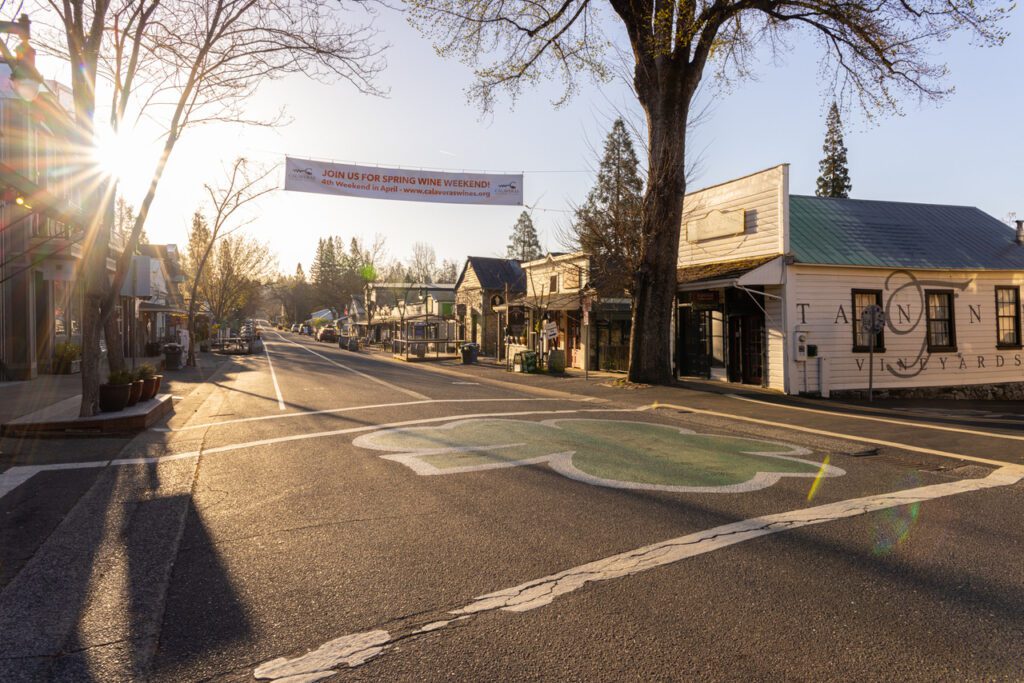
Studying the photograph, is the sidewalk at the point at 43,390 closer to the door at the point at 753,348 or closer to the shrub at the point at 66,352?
the shrub at the point at 66,352

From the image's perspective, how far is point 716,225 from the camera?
19.8 m

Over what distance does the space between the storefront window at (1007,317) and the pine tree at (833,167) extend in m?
38.2

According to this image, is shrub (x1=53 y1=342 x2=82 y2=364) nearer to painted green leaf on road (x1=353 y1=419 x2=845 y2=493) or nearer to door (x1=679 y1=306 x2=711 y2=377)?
painted green leaf on road (x1=353 y1=419 x2=845 y2=493)

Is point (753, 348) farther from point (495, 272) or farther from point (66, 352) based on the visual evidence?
point (495, 272)

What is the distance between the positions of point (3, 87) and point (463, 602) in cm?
1793

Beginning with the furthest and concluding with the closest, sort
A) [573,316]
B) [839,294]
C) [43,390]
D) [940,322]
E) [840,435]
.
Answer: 1. [573,316]
2. [940,322]
3. [839,294]
4. [43,390]
5. [840,435]

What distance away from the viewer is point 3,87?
15.3 meters

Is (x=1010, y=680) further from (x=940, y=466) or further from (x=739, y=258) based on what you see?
(x=739, y=258)

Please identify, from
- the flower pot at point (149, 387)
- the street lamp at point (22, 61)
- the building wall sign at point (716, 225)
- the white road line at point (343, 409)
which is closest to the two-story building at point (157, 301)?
the flower pot at point (149, 387)

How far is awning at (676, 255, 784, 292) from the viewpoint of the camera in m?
16.5

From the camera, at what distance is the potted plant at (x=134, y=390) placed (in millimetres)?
11962

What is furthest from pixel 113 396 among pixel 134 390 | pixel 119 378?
pixel 134 390

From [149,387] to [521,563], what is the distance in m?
11.5

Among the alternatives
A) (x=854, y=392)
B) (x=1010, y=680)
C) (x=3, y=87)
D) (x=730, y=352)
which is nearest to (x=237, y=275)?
(x=3, y=87)
